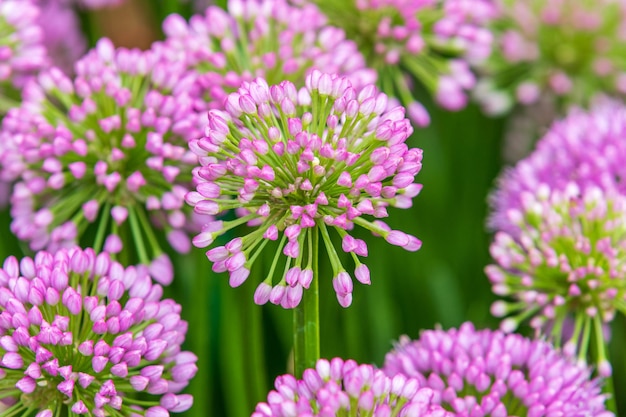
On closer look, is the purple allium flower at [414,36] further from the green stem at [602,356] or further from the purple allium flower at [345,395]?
the purple allium flower at [345,395]

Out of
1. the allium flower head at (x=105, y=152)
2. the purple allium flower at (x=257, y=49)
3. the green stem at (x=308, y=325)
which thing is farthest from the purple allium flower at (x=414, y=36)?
the green stem at (x=308, y=325)

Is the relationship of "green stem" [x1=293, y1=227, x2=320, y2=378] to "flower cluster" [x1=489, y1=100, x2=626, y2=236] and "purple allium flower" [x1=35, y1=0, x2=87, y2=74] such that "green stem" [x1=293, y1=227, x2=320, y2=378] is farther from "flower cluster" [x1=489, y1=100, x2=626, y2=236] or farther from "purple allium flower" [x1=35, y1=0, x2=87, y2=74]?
"purple allium flower" [x1=35, y1=0, x2=87, y2=74]

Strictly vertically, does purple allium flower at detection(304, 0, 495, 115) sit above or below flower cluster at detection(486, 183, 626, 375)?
above

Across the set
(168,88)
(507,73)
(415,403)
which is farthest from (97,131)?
(507,73)

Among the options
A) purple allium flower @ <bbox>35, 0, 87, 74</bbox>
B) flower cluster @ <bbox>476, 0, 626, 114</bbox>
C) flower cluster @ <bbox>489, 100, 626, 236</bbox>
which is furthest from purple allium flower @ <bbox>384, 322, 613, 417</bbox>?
purple allium flower @ <bbox>35, 0, 87, 74</bbox>

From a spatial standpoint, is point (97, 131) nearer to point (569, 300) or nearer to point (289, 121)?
point (289, 121)
